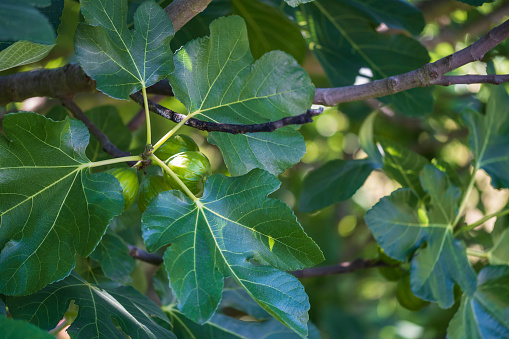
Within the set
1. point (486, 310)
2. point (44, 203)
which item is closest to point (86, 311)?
point (44, 203)

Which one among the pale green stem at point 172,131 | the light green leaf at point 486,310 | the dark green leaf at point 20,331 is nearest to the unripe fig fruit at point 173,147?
the pale green stem at point 172,131

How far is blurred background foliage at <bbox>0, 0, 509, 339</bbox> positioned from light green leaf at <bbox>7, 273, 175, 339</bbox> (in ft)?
0.85

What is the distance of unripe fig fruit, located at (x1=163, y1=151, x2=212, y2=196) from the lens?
0.60 m

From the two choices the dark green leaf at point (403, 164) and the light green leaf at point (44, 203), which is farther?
the dark green leaf at point (403, 164)

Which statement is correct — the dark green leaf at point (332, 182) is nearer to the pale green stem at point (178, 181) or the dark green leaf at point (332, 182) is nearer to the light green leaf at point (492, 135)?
the light green leaf at point (492, 135)

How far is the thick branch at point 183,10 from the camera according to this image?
2.04 ft

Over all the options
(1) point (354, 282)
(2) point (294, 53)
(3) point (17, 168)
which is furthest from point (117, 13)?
(1) point (354, 282)

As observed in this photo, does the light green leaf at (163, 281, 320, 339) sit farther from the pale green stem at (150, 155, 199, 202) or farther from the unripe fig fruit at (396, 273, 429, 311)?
the pale green stem at (150, 155, 199, 202)

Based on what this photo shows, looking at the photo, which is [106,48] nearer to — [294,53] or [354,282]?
[294,53]

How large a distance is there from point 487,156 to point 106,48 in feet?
2.92

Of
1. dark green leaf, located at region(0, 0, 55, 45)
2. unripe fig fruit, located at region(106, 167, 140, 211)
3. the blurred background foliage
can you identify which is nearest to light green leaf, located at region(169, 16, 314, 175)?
unripe fig fruit, located at region(106, 167, 140, 211)

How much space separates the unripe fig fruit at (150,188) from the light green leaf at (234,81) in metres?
0.09

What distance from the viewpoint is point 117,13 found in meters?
0.59

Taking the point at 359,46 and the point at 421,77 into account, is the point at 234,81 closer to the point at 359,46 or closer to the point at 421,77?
the point at 421,77
